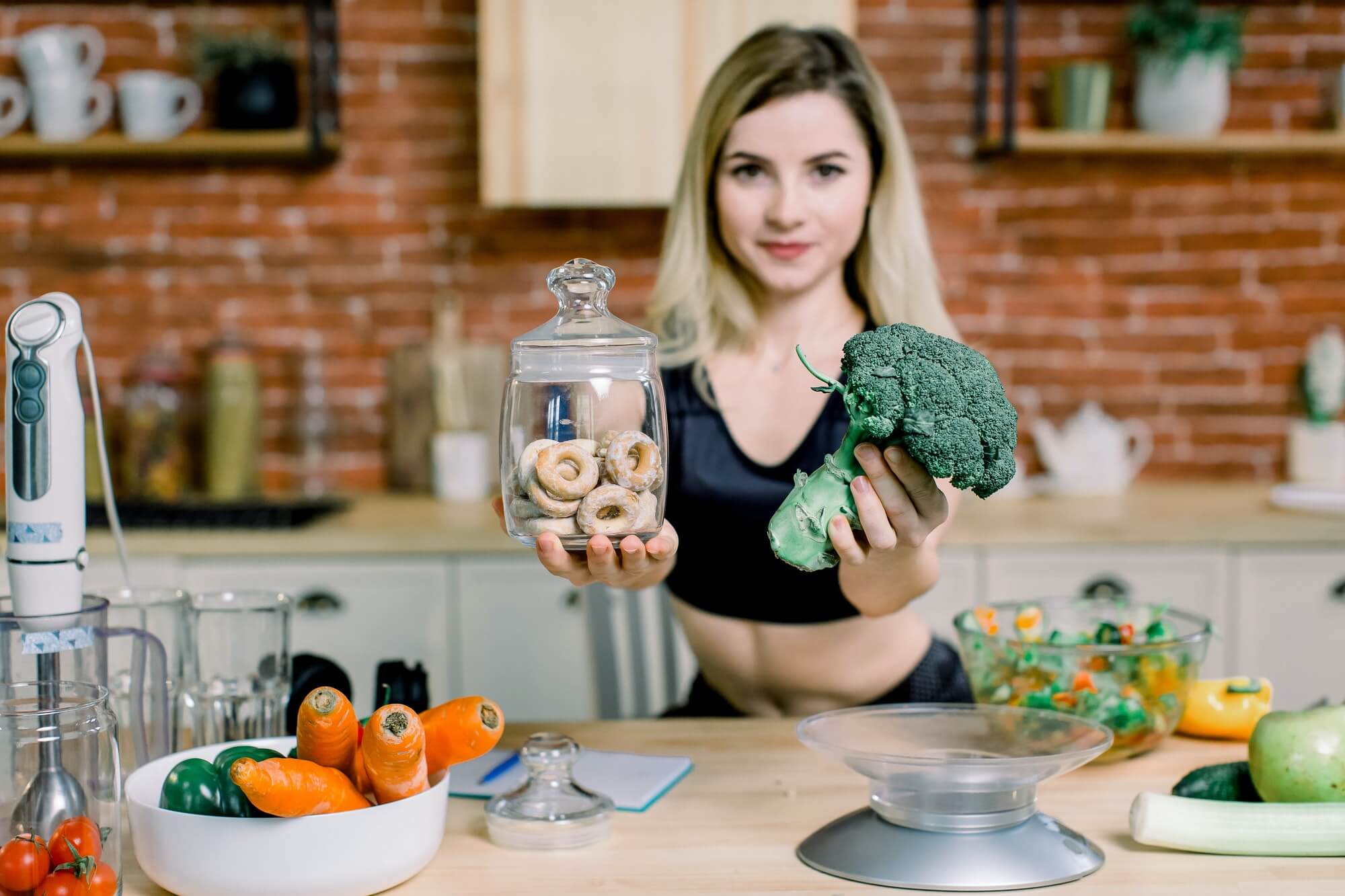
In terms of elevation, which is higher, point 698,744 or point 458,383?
point 458,383

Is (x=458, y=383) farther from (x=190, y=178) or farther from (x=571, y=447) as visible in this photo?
(x=571, y=447)

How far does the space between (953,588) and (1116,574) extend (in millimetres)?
321

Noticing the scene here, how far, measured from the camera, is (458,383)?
287 cm

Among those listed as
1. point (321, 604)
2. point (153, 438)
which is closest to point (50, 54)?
point (153, 438)

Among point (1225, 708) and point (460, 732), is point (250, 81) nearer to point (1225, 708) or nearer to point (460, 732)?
point (460, 732)

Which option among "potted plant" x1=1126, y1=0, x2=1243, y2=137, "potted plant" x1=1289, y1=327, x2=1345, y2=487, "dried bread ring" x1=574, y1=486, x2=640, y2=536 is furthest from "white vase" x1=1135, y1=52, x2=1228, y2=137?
"dried bread ring" x1=574, y1=486, x2=640, y2=536

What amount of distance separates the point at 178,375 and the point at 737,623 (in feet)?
5.97

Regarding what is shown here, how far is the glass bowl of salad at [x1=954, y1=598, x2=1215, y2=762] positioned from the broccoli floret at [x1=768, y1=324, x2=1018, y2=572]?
24cm

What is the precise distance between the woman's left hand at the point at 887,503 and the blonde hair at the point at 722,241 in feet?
1.90

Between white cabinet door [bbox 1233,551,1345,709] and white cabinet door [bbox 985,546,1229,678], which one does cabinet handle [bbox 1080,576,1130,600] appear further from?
white cabinet door [bbox 1233,551,1345,709]

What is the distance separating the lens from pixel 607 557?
109cm

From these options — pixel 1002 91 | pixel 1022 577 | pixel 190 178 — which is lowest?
pixel 1022 577

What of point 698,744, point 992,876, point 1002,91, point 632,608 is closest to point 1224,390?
point 1002,91

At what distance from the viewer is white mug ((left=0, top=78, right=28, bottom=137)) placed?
2838 millimetres
